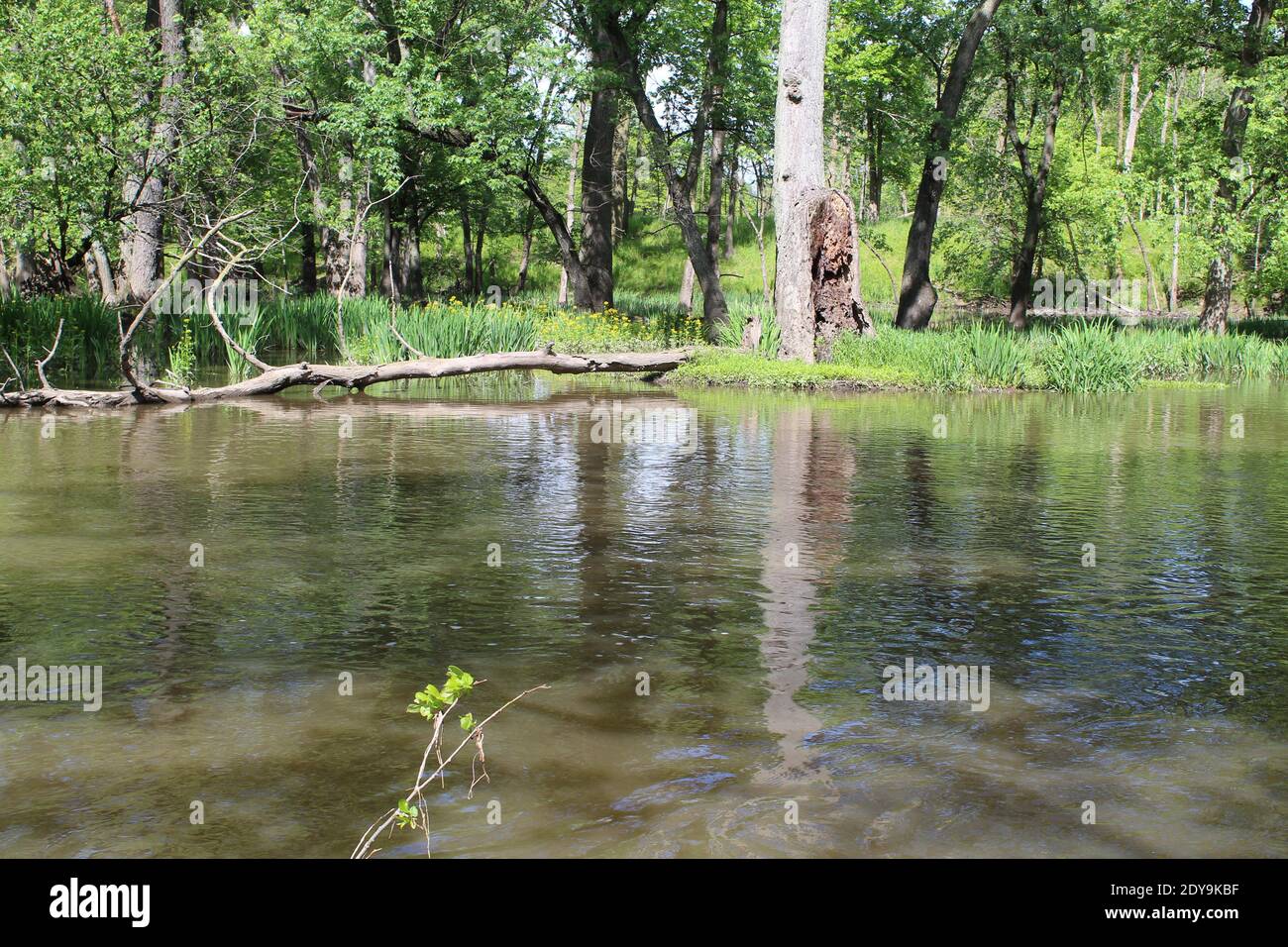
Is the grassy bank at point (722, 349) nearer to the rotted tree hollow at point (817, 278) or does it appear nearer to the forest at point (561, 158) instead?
the forest at point (561, 158)

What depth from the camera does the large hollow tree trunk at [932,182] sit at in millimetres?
25984

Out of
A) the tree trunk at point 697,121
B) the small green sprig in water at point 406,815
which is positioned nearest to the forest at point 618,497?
the small green sprig in water at point 406,815

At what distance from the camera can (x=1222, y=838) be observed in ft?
12.3

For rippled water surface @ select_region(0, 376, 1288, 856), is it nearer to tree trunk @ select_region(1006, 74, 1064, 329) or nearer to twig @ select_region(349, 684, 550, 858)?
twig @ select_region(349, 684, 550, 858)

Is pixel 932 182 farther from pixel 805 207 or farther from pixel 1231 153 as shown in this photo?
pixel 1231 153

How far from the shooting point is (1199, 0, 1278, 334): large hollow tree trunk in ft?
89.8

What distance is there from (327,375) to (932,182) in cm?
1523

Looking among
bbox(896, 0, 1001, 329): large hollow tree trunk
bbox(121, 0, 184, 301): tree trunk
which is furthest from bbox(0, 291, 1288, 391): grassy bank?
bbox(896, 0, 1001, 329): large hollow tree trunk

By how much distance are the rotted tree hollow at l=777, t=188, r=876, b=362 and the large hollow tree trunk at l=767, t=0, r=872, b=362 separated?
17mm

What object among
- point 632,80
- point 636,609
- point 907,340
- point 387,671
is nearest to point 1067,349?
point 907,340

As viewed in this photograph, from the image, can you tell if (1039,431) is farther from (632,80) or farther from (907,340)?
(632,80)

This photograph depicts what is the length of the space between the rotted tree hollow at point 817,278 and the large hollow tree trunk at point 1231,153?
10538mm

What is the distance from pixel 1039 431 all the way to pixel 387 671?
1026 centimetres
